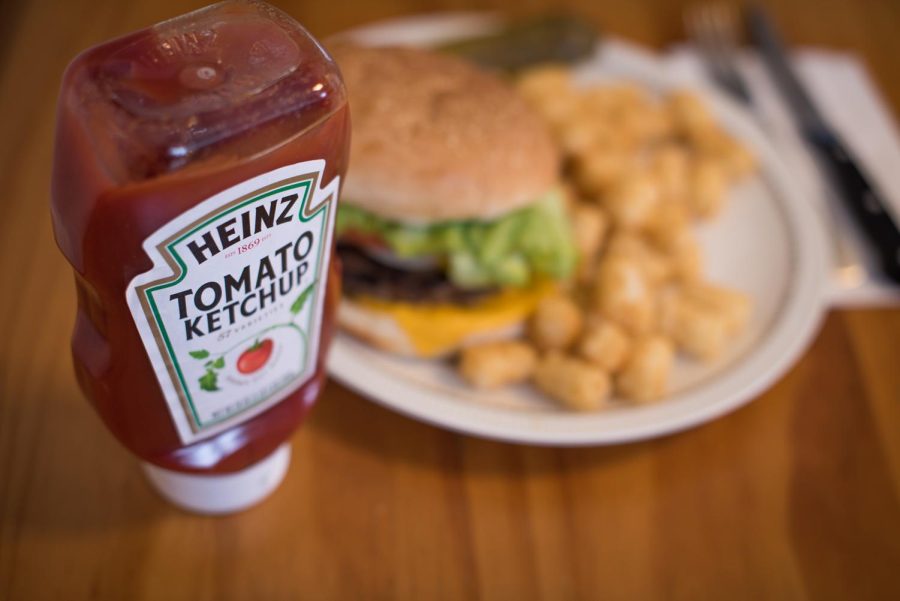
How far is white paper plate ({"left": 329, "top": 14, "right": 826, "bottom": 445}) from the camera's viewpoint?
1.10m

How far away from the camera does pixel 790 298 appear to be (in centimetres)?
135

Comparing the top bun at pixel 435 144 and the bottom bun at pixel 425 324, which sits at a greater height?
the top bun at pixel 435 144

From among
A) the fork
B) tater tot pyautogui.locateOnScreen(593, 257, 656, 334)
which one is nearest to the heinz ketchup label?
tater tot pyautogui.locateOnScreen(593, 257, 656, 334)

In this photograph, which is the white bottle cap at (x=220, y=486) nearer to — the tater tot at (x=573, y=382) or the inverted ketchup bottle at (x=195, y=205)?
the inverted ketchup bottle at (x=195, y=205)

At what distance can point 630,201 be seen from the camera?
1428mm

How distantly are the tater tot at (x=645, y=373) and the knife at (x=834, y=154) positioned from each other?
1.61ft

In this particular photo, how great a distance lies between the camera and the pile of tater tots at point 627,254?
1182 millimetres

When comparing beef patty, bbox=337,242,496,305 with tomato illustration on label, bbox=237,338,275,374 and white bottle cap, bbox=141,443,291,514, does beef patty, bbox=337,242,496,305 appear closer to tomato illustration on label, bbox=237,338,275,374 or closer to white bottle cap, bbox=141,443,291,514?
white bottle cap, bbox=141,443,291,514

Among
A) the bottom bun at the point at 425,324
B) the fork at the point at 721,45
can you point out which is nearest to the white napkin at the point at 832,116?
the fork at the point at 721,45

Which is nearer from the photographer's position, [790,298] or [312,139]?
[312,139]

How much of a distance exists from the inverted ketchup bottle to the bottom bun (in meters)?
0.43

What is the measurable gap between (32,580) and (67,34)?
1.04 metres

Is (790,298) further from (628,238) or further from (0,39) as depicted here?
(0,39)

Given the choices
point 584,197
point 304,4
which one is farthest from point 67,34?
point 584,197
